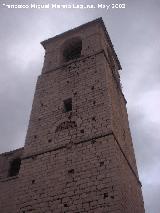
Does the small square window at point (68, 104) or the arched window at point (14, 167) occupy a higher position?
the small square window at point (68, 104)

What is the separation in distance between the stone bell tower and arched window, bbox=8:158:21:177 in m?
3.76

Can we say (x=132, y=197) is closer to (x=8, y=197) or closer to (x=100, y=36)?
(x=8, y=197)

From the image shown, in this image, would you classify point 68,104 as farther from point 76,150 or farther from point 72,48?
point 72,48

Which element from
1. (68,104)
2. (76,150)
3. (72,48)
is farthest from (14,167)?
(72,48)

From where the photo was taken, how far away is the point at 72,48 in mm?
15047

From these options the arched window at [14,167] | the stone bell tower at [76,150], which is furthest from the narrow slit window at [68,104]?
the arched window at [14,167]

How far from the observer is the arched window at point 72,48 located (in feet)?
48.1

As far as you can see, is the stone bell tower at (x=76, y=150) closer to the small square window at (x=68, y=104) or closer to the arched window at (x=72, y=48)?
the small square window at (x=68, y=104)

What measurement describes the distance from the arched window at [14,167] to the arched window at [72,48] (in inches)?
220

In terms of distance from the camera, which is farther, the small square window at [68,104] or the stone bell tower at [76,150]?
the small square window at [68,104]

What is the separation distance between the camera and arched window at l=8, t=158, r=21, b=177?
13.5m

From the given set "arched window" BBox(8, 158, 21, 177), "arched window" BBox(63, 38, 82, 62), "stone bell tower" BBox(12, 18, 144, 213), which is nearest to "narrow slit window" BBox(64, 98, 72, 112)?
"stone bell tower" BBox(12, 18, 144, 213)

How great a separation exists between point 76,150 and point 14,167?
597 centimetres

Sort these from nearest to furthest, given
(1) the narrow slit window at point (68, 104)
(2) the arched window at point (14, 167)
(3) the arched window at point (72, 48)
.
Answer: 1. (1) the narrow slit window at point (68, 104)
2. (2) the arched window at point (14, 167)
3. (3) the arched window at point (72, 48)
